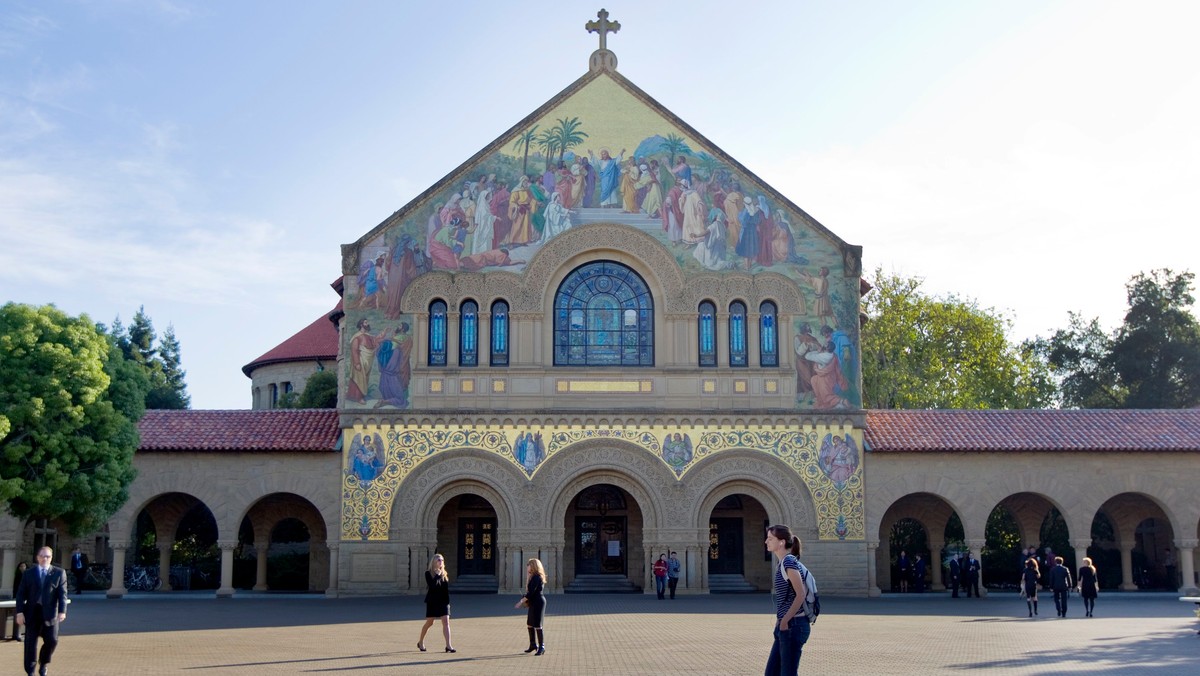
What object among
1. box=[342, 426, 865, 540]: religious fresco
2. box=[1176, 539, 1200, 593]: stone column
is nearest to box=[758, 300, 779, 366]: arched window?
box=[342, 426, 865, 540]: religious fresco

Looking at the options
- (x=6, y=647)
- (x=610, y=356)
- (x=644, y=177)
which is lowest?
(x=6, y=647)

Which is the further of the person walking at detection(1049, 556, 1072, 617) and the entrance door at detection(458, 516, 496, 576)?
the entrance door at detection(458, 516, 496, 576)

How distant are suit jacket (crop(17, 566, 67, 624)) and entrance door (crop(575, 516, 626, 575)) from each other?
22592 mm

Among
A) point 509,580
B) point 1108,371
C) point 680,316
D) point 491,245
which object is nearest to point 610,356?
point 680,316

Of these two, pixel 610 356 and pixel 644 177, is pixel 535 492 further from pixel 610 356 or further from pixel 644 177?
pixel 644 177

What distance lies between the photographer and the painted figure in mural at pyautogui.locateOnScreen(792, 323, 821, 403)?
118 feet

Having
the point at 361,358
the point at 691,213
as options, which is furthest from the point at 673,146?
the point at 361,358

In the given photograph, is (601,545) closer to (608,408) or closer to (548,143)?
(608,408)

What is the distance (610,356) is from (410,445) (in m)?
6.26

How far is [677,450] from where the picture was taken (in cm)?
3556

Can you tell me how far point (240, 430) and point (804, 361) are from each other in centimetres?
1651

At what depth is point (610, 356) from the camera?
3641 cm

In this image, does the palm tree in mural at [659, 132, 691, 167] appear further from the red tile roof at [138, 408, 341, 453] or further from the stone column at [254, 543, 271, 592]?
the stone column at [254, 543, 271, 592]

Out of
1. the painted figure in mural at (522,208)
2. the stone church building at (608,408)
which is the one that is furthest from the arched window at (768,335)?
the painted figure in mural at (522,208)
